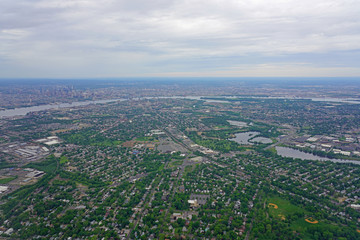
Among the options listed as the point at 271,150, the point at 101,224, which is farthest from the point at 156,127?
the point at 101,224

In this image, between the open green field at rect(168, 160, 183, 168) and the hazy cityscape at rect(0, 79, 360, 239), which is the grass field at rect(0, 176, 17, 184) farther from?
the open green field at rect(168, 160, 183, 168)

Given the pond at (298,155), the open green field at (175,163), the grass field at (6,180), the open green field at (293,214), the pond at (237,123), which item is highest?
the pond at (237,123)

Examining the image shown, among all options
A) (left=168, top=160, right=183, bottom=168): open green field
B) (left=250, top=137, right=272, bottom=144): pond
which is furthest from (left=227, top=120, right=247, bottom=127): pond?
→ (left=168, top=160, right=183, bottom=168): open green field

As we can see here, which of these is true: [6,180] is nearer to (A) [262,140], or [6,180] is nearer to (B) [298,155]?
(B) [298,155]

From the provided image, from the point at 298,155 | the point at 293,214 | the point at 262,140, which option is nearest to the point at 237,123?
the point at 262,140

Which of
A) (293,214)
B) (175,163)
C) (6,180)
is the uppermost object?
(175,163)

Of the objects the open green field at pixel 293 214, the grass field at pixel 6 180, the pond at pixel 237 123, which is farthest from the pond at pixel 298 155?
the grass field at pixel 6 180

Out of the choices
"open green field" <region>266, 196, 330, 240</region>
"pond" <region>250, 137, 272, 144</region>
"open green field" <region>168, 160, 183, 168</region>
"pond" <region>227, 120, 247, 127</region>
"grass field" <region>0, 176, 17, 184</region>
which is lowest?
"open green field" <region>266, 196, 330, 240</region>

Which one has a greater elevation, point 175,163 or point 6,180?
point 175,163

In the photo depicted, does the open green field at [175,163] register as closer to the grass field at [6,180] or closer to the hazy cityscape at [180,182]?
the hazy cityscape at [180,182]

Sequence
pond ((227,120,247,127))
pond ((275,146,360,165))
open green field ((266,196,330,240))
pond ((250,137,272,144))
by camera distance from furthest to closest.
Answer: pond ((227,120,247,127)), pond ((250,137,272,144)), pond ((275,146,360,165)), open green field ((266,196,330,240))

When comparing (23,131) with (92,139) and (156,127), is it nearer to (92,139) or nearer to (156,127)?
(92,139)
